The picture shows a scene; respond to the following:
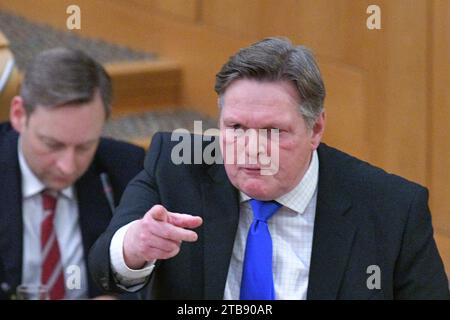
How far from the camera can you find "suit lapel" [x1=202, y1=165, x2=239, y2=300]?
1506mm

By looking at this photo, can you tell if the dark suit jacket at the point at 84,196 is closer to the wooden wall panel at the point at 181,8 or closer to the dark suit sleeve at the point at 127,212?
the dark suit sleeve at the point at 127,212

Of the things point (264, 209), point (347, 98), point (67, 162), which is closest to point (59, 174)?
point (67, 162)

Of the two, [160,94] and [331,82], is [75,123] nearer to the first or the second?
[331,82]

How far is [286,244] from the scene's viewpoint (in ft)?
4.95

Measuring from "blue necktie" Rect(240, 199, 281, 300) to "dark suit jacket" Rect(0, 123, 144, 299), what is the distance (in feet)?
1.89

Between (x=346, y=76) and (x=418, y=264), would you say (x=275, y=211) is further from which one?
(x=346, y=76)

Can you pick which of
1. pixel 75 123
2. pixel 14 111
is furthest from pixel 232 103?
pixel 14 111

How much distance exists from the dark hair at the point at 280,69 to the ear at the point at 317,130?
29 millimetres

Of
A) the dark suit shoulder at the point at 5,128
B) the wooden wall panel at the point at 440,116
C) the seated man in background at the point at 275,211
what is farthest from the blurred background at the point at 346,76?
the seated man in background at the point at 275,211

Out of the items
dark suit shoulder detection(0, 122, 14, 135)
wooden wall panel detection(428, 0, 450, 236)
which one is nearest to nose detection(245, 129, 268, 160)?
wooden wall panel detection(428, 0, 450, 236)

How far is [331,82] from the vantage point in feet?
7.34

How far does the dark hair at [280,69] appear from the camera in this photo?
139 cm

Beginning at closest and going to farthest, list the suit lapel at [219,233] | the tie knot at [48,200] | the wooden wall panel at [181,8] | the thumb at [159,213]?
1. the thumb at [159,213]
2. the suit lapel at [219,233]
3. the tie knot at [48,200]
4. the wooden wall panel at [181,8]

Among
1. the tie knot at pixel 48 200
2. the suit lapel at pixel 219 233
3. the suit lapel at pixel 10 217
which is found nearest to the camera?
the suit lapel at pixel 219 233
